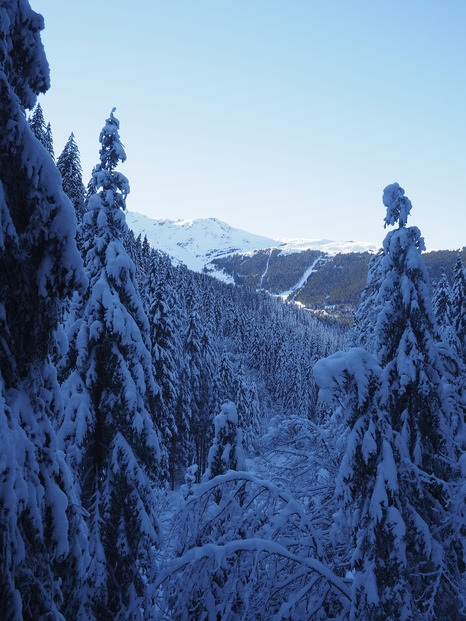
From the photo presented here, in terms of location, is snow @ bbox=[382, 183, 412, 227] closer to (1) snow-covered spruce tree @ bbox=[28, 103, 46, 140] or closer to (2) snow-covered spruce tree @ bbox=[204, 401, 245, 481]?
(2) snow-covered spruce tree @ bbox=[204, 401, 245, 481]

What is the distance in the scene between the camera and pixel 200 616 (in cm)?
510

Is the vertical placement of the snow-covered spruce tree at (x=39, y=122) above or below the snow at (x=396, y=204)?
above

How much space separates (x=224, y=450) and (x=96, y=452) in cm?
377

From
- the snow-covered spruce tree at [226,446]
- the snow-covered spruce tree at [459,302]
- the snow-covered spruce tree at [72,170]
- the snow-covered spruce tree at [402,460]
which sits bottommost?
the snow-covered spruce tree at [226,446]

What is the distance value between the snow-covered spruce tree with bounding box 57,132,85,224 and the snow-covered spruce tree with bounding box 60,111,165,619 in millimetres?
28864

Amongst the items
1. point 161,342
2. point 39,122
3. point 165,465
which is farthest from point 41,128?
point 165,465

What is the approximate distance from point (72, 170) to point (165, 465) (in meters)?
32.7

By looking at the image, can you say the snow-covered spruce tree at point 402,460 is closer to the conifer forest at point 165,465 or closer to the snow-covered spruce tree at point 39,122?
the conifer forest at point 165,465

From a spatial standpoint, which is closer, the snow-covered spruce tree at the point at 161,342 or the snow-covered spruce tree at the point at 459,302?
the snow-covered spruce tree at the point at 459,302

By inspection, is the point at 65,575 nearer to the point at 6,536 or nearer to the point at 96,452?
the point at 6,536

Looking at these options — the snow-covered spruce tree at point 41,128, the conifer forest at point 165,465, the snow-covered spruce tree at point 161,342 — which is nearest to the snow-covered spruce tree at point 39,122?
the snow-covered spruce tree at point 41,128

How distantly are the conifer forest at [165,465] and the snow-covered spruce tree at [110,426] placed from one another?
5 cm

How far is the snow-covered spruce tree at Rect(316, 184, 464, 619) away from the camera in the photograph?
5875 mm

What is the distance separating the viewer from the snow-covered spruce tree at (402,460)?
588cm
